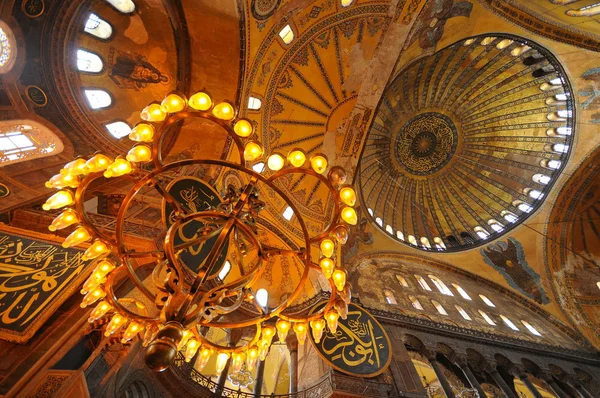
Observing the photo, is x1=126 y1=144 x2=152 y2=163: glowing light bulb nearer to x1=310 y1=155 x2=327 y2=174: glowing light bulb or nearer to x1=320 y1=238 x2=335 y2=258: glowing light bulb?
x1=310 y1=155 x2=327 y2=174: glowing light bulb

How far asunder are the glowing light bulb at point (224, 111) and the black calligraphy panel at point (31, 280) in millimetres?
2993

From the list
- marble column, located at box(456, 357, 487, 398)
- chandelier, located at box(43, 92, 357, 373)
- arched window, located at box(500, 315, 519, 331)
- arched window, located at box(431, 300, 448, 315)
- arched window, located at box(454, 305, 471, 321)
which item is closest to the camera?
chandelier, located at box(43, 92, 357, 373)

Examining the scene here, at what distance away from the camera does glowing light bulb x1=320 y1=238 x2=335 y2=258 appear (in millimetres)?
3322

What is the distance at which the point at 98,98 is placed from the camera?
6109 mm

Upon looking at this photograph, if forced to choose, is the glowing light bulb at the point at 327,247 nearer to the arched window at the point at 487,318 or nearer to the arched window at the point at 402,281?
the arched window at the point at 402,281

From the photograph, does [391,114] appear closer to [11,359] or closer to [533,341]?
[533,341]

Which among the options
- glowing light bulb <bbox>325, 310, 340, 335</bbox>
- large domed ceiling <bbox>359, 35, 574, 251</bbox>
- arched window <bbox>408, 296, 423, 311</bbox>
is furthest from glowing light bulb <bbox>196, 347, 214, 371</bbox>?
large domed ceiling <bbox>359, 35, 574, 251</bbox>

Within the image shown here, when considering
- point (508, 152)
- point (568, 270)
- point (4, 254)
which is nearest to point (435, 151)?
point (508, 152)

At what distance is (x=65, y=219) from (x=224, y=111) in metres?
2.09

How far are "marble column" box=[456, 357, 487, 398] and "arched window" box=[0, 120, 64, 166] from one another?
11.5 metres

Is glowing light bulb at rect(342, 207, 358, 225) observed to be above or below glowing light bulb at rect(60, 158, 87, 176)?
above

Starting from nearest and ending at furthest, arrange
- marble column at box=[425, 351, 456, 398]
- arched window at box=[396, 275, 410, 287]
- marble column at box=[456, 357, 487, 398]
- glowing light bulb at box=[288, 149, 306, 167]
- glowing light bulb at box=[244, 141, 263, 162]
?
glowing light bulb at box=[244, 141, 263, 162], glowing light bulb at box=[288, 149, 306, 167], marble column at box=[425, 351, 456, 398], marble column at box=[456, 357, 487, 398], arched window at box=[396, 275, 410, 287]

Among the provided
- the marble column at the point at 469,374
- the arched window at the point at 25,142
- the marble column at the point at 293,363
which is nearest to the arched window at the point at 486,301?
the marble column at the point at 469,374

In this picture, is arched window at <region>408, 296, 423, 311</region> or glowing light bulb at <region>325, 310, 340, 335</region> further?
arched window at <region>408, 296, 423, 311</region>
